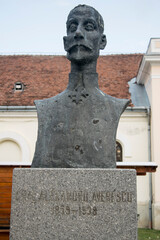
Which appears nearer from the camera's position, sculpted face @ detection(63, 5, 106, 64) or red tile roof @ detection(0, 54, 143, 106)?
sculpted face @ detection(63, 5, 106, 64)

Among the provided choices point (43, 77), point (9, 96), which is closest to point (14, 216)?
point (9, 96)

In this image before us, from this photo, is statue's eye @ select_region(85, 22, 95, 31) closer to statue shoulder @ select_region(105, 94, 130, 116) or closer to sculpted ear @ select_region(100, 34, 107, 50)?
sculpted ear @ select_region(100, 34, 107, 50)

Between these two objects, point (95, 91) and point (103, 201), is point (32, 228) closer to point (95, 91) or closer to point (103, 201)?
point (103, 201)

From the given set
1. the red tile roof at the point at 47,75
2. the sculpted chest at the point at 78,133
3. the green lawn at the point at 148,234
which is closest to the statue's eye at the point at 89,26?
the sculpted chest at the point at 78,133

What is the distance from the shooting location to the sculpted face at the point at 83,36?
3.37m

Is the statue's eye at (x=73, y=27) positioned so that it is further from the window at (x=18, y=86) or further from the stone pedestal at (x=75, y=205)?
the window at (x=18, y=86)

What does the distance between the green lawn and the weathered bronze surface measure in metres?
6.77

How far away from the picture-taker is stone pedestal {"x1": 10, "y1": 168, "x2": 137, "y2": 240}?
271cm

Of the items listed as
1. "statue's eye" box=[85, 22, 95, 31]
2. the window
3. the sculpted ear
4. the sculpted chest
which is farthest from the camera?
the window

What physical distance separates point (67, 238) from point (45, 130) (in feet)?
3.82

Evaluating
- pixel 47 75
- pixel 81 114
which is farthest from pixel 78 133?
pixel 47 75

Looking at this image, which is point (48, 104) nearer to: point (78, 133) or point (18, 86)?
point (78, 133)

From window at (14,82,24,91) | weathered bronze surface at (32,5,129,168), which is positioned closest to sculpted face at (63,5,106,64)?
weathered bronze surface at (32,5,129,168)

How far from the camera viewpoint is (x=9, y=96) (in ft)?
42.9
